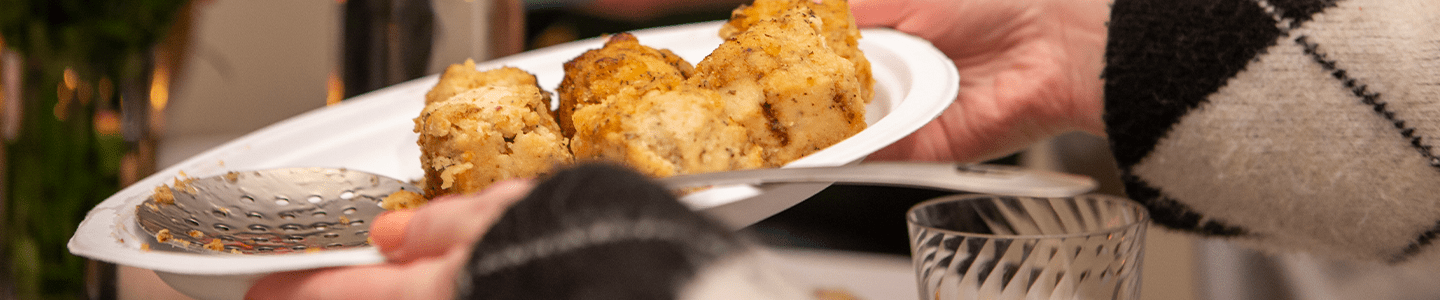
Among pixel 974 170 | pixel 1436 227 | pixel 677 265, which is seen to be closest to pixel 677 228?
pixel 677 265

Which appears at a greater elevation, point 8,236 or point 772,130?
point 772,130

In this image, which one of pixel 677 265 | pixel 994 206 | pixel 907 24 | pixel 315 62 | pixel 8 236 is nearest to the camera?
pixel 677 265

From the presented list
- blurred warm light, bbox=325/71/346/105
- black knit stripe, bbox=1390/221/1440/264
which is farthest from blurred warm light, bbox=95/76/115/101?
black knit stripe, bbox=1390/221/1440/264

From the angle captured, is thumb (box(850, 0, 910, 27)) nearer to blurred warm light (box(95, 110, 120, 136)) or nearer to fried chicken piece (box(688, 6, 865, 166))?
fried chicken piece (box(688, 6, 865, 166))

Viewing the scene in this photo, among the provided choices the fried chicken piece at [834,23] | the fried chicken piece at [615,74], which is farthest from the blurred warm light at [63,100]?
Answer: the fried chicken piece at [834,23]

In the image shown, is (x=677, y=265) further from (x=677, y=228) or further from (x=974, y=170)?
(x=974, y=170)

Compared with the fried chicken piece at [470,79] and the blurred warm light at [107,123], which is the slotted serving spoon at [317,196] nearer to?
the fried chicken piece at [470,79]
